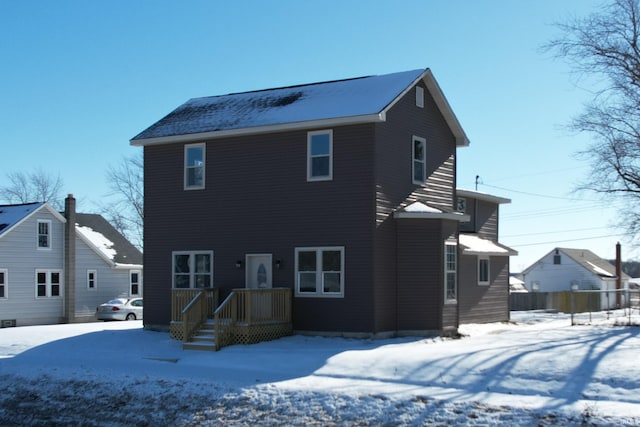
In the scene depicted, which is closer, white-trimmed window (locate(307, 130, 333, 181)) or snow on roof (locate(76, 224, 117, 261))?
white-trimmed window (locate(307, 130, 333, 181))

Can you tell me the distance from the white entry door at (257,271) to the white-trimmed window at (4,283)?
16.3m

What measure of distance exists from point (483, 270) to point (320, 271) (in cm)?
957

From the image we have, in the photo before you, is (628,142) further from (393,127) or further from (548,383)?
(548,383)

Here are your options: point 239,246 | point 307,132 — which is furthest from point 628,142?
point 239,246

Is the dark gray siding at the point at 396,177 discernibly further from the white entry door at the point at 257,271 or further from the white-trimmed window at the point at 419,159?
the white entry door at the point at 257,271

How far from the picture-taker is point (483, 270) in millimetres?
28578

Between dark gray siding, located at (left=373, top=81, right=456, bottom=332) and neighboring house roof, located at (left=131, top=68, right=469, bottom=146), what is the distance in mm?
558

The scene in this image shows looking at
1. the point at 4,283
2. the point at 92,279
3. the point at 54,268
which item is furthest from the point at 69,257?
the point at 4,283

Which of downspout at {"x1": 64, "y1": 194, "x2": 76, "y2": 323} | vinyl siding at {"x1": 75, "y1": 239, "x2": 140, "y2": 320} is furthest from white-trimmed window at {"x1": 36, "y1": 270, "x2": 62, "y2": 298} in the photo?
vinyl siding at {"x1": 75, "y1": 239, "x2": 140, "y2": 320}

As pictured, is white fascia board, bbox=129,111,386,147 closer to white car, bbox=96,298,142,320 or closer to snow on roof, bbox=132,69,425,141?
snow on roof, bbox=132,69,425,141

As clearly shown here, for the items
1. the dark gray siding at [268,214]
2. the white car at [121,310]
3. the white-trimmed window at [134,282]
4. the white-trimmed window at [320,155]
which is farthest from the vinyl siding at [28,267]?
the white-trimmed window at [320,155]

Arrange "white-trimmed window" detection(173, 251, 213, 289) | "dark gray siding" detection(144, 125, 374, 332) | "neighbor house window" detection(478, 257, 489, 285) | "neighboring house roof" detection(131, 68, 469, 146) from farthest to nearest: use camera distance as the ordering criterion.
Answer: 1. "neighbor house window" detection(478, 257, 489, 285)
2. "white-trimmed window" detection(173, 251, 213, 289)
3. "neighboring house roof" detection(131, 68, 469, 146)
4. "dark gray siding" detection(144, 125, 374, 332)

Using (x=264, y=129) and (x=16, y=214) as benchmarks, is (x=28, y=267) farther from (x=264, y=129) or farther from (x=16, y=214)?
(x=264, y=129)

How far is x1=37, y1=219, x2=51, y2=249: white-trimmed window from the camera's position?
35688 millimetres
